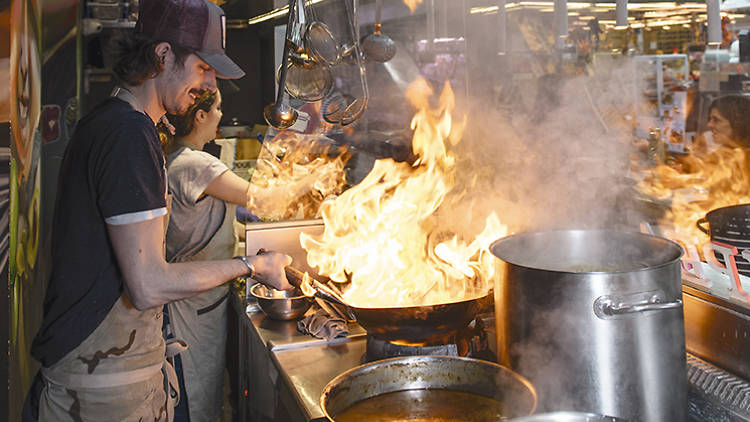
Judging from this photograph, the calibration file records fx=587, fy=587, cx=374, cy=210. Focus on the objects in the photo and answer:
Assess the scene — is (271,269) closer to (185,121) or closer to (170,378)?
(170,378)

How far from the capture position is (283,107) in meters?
2.62

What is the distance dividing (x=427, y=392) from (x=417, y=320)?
22 centimetres

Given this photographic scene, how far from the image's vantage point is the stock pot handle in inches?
46.9

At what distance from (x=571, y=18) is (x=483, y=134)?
243 cm

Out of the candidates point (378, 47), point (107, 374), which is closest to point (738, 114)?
point (378, 47)

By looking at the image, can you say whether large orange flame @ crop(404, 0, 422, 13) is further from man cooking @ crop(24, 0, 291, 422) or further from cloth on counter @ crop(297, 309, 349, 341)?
cloth on counter @ crop(297, 309, 349, 341)

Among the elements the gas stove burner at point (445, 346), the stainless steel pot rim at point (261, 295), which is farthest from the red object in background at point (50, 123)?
the gas stove burner at point (445, 346)

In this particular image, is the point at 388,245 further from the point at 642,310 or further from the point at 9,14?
the point at 9,14

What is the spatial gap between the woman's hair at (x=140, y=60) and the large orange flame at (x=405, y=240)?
3.24ft

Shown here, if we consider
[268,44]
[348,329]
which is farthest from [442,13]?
[268,44]

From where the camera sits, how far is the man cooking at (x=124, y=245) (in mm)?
1629

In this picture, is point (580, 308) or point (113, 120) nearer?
point (580, 308)

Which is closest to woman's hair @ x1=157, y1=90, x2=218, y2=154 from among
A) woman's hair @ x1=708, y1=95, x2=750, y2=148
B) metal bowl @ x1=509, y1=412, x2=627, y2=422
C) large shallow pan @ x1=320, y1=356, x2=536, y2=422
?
large shallow pan @ x1=320, y1=356, x2=536, y2=422

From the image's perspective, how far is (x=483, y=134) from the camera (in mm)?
3422
